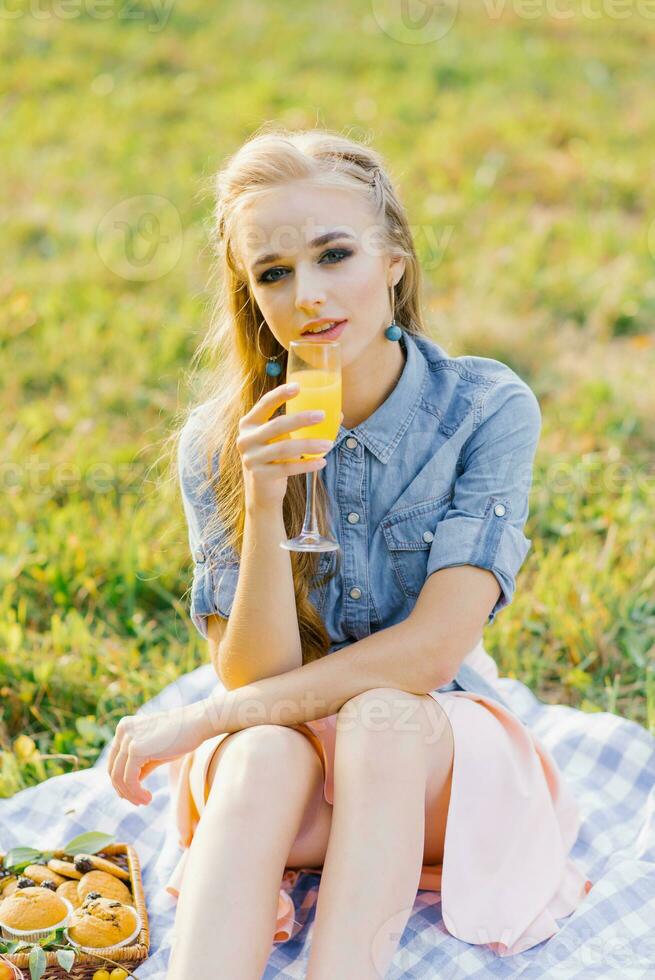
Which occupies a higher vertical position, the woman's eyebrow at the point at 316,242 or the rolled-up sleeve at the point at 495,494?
the woman's eyebrow at the point at 316,242

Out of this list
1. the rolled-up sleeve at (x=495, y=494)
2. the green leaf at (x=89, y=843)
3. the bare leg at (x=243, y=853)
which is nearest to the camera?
the bare leg at (x=243, y=853)

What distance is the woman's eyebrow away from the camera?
8.00 feet

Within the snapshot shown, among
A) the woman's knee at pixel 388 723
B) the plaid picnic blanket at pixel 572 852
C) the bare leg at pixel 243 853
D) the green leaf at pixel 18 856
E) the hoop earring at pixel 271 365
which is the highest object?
the hoop earring at pixel 271 365

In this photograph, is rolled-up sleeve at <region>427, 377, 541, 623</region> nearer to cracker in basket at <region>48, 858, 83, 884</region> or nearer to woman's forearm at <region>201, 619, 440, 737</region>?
→ woman's forearm at <region>201, 619, 440, 737</region>

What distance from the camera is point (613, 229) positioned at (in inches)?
243

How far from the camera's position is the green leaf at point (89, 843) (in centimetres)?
272

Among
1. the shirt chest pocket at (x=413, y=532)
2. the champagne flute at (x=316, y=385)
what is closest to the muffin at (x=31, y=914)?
the champagne flute at (x=316, y=385)

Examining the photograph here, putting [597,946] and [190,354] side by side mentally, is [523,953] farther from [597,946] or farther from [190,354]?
[190,354]

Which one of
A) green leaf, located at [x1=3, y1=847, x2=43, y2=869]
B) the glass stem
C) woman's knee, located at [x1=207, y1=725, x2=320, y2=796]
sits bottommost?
green leaf, located at [x1=3, y1=847, x2=43, y2=869]

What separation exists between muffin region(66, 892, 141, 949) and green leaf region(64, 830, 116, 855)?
0.77ft

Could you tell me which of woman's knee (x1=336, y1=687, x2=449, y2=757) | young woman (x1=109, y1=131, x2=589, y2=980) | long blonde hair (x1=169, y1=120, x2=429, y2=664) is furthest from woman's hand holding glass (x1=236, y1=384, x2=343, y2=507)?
woman's knee (x1=336, y1=687, x2=449, y2=757)

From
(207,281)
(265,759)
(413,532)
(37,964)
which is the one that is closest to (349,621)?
(413,532)

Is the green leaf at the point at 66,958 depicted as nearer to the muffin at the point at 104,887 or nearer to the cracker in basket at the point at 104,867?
the muffin at the point at 104,887

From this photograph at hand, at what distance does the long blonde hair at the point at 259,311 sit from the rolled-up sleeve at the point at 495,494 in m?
0.30
